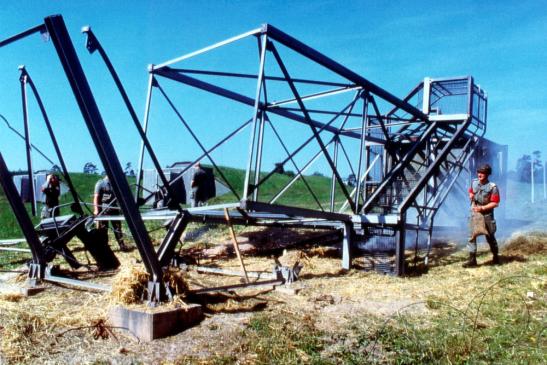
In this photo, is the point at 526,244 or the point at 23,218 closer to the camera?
the point at 23,218

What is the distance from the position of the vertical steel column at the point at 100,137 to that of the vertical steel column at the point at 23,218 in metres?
2.56

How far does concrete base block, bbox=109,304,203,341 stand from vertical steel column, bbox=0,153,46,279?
2.84 m

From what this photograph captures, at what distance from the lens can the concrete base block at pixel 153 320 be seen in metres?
5.24

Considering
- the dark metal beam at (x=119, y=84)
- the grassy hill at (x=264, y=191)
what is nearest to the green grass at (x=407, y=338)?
the dark metal beam at (x=119, y=84)

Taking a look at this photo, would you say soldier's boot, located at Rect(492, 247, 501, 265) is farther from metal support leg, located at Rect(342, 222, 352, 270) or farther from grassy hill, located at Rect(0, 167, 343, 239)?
grassy hill, located at Rect(0, 167, 343, 239)

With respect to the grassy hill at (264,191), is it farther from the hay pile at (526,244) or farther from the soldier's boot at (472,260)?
the soldier's boot at (472,260)

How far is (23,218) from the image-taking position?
7570mm

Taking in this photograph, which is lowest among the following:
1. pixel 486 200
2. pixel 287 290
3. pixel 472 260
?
pixel 287 290

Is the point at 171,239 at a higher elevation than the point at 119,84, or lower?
lower

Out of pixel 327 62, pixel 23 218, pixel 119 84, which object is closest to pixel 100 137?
pixel 119 84

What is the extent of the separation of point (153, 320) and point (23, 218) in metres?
3.57

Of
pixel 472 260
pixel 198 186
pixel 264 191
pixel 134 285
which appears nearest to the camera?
pixel 134 285

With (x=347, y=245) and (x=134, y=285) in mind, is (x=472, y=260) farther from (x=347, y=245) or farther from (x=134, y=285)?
(x=134, y=285)

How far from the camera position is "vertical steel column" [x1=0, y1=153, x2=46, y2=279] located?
730 cm
